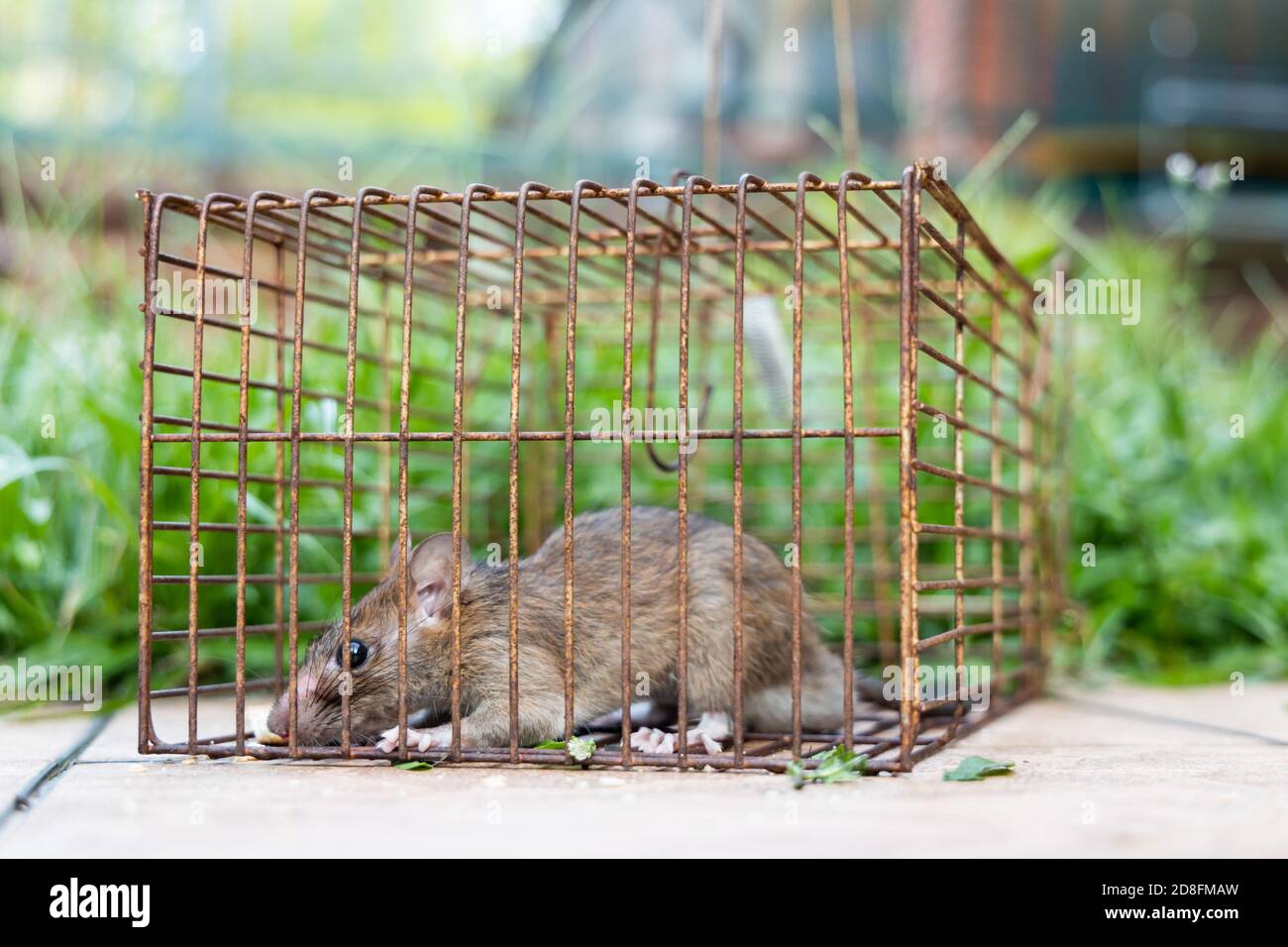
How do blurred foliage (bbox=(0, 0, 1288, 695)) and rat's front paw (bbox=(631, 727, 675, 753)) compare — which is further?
blurred foliage (bbox=(0, 0, 1288, 695))

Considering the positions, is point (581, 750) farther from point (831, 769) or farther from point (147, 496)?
point (147, 496)

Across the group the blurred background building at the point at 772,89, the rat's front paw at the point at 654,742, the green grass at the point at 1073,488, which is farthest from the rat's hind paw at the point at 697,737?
the blurred background building at the point at 772,89

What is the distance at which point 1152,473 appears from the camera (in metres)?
5.21

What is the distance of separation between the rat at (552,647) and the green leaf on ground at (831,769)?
414 millimetres

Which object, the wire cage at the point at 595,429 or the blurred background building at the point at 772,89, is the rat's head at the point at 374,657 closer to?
the wire cage at the point at 595,429

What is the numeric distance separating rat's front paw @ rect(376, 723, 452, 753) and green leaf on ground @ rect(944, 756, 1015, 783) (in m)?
1.06

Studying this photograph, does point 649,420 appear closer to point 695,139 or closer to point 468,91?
point 468,91

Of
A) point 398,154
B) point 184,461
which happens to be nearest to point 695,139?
point 398,154

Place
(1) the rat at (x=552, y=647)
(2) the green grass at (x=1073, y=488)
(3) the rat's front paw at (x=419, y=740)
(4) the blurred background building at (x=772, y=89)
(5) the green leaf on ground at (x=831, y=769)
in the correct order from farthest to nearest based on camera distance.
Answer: (4) the blurred background building at (x=772, y=89) < (2) the green grass at (x=1073, y=488) < (1) the rat at (x=552, y=647) < (3) the rat's front paw at (x=419, y=740) < (5) the green leaf on ground at (x=831, y=769)

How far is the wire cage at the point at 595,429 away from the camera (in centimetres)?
273

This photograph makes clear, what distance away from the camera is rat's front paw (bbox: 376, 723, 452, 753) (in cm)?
286

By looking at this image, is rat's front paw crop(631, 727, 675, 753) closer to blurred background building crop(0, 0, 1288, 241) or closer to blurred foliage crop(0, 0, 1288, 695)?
blurred foliage crop(0, 0, 1288, 695)

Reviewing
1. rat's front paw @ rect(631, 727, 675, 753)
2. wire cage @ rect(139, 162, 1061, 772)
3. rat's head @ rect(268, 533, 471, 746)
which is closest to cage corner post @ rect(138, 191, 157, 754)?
wire cage @ rect(139, 162, 1061, 772)

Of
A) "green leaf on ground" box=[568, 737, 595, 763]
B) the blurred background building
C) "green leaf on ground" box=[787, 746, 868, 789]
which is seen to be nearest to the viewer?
"green leaf on ground" box=[787, 746, 868, 789]
